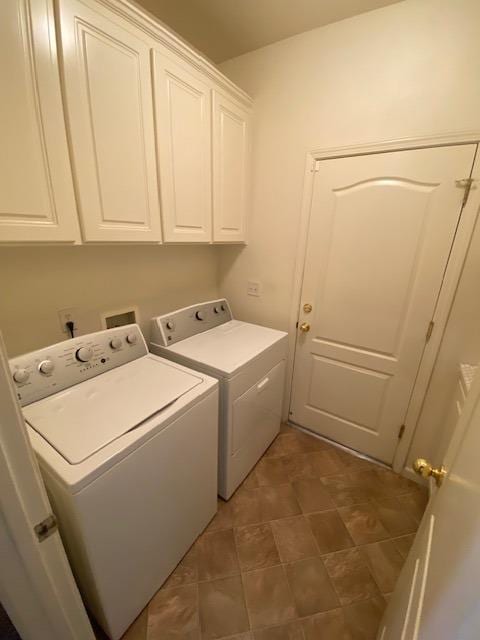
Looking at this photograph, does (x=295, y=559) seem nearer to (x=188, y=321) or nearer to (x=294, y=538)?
(x=294, y=538)

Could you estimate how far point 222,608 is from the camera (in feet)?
3.75

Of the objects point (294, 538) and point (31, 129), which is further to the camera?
point (294, 538)

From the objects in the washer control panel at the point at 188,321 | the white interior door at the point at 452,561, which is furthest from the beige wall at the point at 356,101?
the white interior door at the point at 452,561

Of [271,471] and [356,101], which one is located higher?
[356,101]

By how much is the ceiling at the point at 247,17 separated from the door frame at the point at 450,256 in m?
0.60

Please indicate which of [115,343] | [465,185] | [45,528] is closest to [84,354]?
[115,343]

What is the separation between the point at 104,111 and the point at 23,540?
1.37 meters

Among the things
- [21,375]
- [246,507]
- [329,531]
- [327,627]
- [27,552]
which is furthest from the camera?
[246,507]

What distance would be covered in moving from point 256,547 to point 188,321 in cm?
130

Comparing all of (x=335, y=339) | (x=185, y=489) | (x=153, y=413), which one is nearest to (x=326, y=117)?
(x=335, y=339)

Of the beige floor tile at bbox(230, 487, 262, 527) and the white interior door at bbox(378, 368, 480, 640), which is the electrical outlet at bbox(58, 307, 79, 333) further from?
the white interior door at bbox(378, 368, 480, 640)

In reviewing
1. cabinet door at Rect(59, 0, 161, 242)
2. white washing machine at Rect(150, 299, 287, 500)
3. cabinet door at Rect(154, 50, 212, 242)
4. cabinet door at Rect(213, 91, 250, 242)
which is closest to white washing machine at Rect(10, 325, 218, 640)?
white washing machine at Rect(150, 299, 287, 500)

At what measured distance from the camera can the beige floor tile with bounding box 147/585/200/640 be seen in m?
1.07

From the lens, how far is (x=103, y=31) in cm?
96
